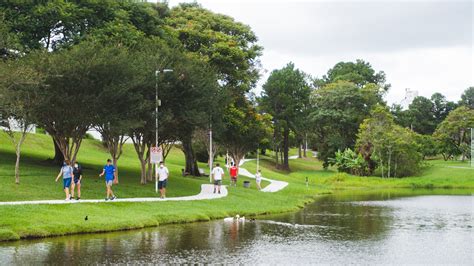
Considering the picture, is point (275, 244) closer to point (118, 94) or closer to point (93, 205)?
point (93, 205)

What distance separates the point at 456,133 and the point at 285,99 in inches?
1163

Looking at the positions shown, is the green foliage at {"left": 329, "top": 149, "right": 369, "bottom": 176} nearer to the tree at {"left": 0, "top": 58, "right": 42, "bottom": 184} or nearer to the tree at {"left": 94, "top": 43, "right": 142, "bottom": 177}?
the tree at {"left": 94, "top": 43, "right": 142, "bottom": 177}

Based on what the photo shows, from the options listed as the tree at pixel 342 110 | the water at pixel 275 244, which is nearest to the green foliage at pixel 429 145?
the tree at pixel 342 110

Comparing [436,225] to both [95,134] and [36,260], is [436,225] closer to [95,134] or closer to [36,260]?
[36,260]

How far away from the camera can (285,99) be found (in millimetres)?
87000

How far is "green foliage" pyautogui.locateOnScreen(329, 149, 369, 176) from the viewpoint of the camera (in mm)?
77750

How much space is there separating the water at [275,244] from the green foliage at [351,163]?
155 ft

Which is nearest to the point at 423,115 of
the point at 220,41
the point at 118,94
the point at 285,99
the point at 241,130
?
the point at 285,99

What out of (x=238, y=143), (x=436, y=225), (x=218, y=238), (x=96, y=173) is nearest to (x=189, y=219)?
(x=218, y=238)

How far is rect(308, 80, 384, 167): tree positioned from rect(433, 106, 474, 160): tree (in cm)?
1288

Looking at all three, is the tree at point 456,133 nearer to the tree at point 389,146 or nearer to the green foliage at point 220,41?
the tree at point 389,146

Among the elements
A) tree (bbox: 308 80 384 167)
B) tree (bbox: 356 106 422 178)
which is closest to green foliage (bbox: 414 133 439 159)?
tree (bbox: 308 80 384 167)

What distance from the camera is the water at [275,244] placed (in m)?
17.5

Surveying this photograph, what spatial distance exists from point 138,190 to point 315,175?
45586mm
